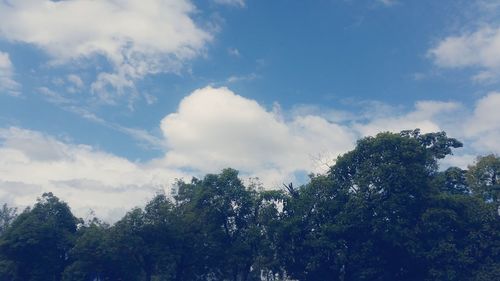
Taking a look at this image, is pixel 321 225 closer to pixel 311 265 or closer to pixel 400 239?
pixel 311 265

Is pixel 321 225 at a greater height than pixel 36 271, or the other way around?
pixel 321 225

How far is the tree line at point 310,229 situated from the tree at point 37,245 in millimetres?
100

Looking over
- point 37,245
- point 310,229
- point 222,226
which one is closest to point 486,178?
point 310,229

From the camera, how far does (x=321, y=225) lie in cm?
4288

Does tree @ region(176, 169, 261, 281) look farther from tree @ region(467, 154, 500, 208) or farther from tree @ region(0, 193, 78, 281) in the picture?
tree @ region(467, 154, 500, 208)

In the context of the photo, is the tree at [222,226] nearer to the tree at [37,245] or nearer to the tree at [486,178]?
the tree at [37,245]

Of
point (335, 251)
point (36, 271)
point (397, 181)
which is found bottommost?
point (36, 271)

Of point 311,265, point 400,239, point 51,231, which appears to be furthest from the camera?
point 51,231

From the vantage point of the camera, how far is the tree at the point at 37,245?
45000 millimetres

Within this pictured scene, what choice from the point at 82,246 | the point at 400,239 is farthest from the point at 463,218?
the point at 82,246

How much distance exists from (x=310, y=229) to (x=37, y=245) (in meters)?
27.1

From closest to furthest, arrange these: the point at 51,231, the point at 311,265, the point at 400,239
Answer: the point at 400,239, the point at 311,265, the point at 51,231

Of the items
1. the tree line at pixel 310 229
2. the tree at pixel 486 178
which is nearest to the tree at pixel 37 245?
the tree line at pixel 310 229

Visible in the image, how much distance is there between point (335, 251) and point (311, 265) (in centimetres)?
271
